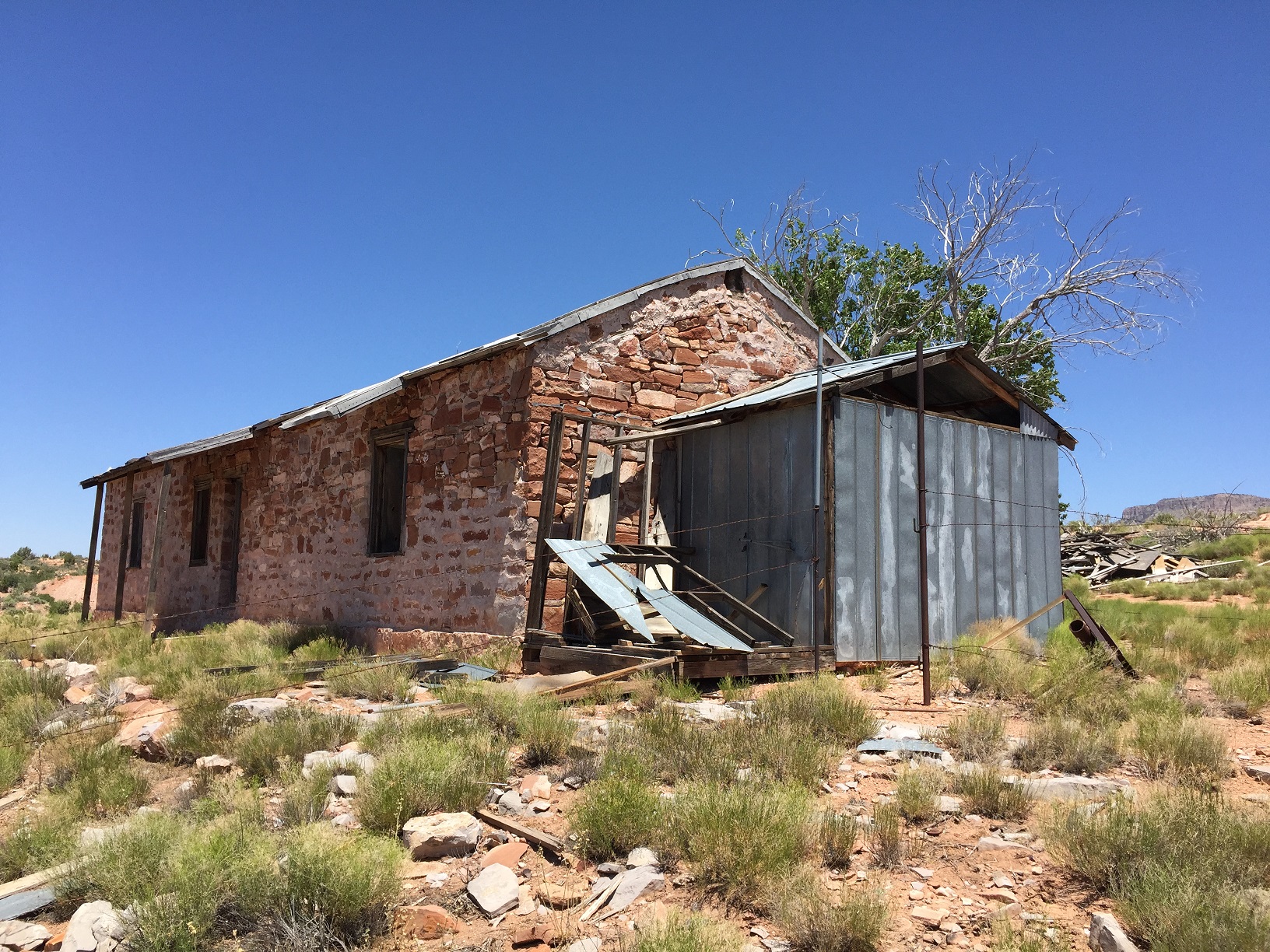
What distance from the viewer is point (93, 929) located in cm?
354

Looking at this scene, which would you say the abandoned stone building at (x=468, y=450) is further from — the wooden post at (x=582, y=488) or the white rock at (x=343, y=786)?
the white rock at (x=343, y=786)

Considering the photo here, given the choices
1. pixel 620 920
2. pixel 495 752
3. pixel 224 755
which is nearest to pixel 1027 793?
pixel 620 920

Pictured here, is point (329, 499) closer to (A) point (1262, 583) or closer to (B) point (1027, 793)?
(B) point (1027, 793)

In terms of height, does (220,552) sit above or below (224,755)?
above

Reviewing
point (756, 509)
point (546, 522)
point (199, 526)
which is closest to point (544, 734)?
point (546, 522)

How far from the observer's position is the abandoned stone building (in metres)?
9.87

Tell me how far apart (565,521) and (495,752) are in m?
4.56

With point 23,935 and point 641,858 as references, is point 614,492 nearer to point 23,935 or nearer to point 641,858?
point 641,858

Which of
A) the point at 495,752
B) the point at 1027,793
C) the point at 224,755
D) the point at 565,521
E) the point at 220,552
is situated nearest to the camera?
the point at 1027,793

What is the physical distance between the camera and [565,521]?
9727mm

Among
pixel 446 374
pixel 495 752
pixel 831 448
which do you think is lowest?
pixel 495 752

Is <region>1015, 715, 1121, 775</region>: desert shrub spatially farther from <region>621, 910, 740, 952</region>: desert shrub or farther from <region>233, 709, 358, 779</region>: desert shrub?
<region>233, 709, 358, 779</region>: desert shrub

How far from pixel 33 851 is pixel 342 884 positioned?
1.98 m

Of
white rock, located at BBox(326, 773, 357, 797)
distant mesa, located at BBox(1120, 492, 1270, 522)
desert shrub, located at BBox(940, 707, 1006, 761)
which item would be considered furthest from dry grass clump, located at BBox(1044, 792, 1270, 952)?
distant mesa, located at BBox(1120, 492, 1270, 522)
